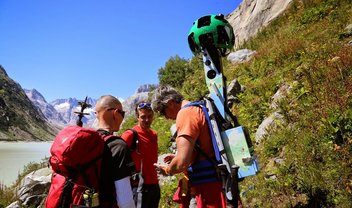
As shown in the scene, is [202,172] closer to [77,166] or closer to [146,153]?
[77,166]

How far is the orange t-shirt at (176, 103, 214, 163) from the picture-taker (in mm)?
2838

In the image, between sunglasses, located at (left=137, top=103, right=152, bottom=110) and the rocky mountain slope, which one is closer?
sunglasses, located at (left=137, top=103, right=152, bottom=110)

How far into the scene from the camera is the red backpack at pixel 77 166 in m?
2.46

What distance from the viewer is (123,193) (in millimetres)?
2637

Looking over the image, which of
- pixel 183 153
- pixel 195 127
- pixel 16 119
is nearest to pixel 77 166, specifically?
pixel 183 153

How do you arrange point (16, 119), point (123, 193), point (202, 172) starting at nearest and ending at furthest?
point (123, 193), point (202, 172), point (16, 119)

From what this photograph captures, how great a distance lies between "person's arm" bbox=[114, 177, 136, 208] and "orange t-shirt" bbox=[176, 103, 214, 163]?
70 centimetres

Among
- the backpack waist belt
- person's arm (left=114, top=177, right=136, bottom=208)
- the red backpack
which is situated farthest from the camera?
the backpack waist belt

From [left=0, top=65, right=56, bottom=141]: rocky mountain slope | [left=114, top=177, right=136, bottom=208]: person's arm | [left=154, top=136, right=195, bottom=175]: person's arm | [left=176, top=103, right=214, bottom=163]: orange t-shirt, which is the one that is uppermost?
[left=0, top=65, right=56, bottom=141]: rocky mountain slope

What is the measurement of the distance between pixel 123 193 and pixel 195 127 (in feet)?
3.05

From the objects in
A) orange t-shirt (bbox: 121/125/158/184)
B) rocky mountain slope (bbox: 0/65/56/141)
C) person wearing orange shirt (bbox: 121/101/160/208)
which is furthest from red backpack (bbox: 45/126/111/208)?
rocky mountain slope (bbox: 0/65/56/141)

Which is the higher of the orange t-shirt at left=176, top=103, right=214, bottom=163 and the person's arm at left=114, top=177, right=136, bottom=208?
the orange t-shirt at left=176, top=103, right=214, bottom=163

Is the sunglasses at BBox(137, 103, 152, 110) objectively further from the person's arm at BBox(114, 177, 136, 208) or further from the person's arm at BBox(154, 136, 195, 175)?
the person's arm at BBox(114, 177, 136, 208)

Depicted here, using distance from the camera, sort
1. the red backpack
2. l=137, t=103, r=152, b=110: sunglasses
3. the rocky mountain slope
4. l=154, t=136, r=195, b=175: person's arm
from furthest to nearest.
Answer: the rocky mountain slope
l=137, t=103, r=152, b=110: sunglasses
l=154, t=136, r=195, b=175: person's arm
the red backpack
